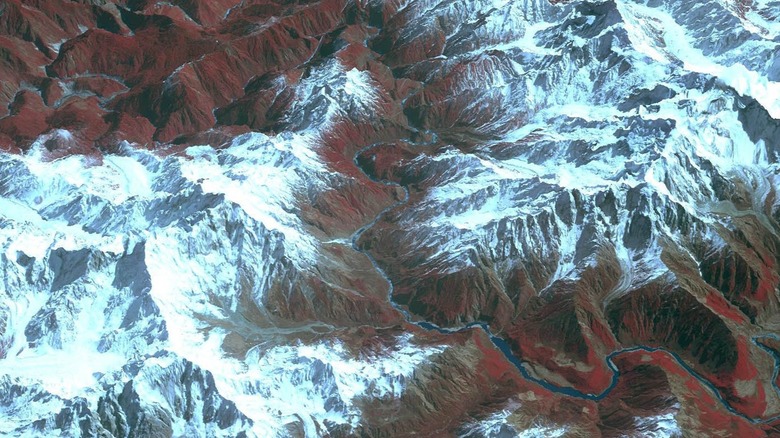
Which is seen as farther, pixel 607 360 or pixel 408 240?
pixel 408 240

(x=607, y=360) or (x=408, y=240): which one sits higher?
(x=408, y=240)

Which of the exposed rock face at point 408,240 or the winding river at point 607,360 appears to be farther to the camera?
the winding river at point 607,360

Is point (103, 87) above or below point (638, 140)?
above

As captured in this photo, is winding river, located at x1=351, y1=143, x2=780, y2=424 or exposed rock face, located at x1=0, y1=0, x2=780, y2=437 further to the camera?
winding river, located at x1=351, y1=143, x2=780, y2=424

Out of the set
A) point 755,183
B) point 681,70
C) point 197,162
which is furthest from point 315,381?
point 681,70

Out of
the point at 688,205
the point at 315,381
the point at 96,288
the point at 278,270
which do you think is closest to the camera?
the point at 315,381

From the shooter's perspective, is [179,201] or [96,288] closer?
[96,288]

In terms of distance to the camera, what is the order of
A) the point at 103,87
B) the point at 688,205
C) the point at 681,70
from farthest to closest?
Result: 1. the point at 103,87
2. the point at 681,70
3. the point at 688,205

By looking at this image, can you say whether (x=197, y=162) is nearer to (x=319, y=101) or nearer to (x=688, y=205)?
(x=319, y=101)
